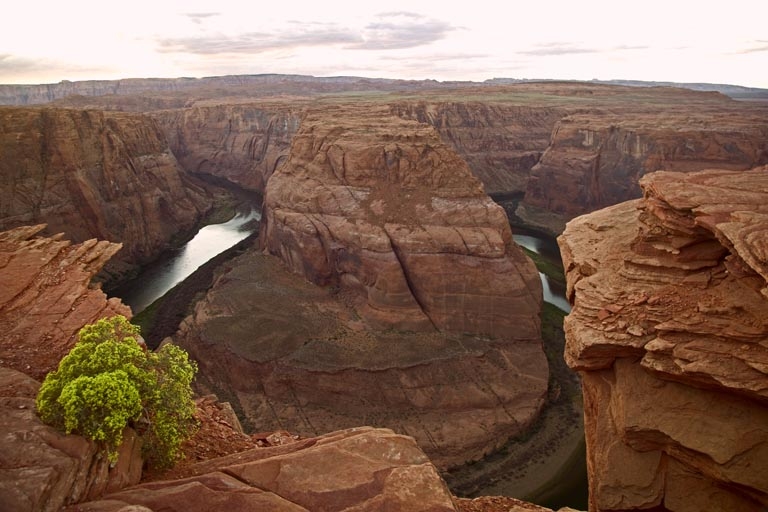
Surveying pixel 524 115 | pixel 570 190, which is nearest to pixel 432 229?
pixel 570 190

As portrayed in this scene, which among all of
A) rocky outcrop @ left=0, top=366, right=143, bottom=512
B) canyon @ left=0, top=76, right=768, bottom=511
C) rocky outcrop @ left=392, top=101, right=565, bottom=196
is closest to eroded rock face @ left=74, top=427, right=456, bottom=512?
canyon @ left=0, top=76, right=768, bottom=511

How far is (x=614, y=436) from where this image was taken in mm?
16109

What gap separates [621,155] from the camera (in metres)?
77.4

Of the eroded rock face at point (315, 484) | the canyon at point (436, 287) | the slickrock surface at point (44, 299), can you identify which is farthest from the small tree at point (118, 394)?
the slickrock surface at point (44, 299)

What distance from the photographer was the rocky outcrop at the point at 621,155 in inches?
2773

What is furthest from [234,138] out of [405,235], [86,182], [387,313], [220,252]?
[387,313]

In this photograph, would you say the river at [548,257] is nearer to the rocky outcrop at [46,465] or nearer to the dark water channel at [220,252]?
the dark water channel at [220,252]

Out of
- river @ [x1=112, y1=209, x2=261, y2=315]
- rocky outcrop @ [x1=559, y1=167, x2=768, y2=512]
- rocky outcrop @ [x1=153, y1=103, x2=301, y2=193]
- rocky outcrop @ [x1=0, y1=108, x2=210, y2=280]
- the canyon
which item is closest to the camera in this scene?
rocky outcrop @ [x1=559, y1=167, x2=768, y2=512]

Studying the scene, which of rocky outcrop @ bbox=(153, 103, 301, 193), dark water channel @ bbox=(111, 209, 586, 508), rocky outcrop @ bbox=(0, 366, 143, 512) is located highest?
rocky outcrop @ bbox=(153, 103, 301, 193)

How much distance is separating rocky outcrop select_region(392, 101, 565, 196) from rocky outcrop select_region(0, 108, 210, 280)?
46.4 metres

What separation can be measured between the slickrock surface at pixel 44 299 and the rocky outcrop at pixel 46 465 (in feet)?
15.1

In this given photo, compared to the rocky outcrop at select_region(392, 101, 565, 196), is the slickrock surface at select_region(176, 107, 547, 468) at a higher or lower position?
lower

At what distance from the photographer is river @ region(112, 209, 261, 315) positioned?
180 feet

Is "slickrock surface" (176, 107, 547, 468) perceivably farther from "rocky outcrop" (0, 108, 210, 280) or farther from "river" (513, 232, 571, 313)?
"rocky outcrop" (0, 108, 210, 280)
